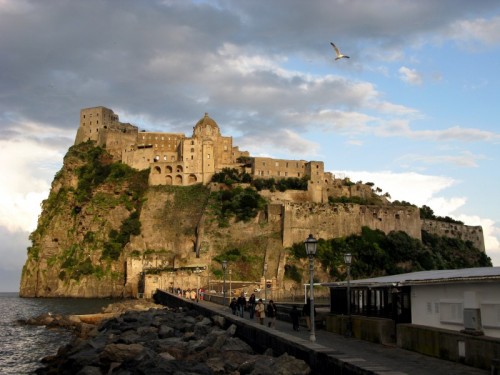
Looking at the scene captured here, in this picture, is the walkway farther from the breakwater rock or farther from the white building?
the breakwater rock

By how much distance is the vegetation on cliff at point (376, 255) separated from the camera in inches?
2886

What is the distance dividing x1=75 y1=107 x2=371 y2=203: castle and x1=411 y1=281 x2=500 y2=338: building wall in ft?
225

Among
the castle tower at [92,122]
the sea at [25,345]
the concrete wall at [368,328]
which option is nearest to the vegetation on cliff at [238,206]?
the sea at [25,345]

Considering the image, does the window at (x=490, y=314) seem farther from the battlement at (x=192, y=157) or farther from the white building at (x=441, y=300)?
the battlement at (x=192, y=157)

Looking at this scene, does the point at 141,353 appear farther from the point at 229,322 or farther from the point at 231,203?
the point at 231,203

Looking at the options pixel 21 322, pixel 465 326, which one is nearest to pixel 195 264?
pixel 21 322

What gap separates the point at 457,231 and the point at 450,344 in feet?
283

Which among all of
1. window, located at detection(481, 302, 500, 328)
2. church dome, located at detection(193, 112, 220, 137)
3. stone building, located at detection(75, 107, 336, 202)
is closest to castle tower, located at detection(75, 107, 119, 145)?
stone building, located at detection(75, 107, 336, 202)

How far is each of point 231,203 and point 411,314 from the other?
61.5 meters

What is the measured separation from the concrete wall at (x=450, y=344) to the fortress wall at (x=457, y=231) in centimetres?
7766

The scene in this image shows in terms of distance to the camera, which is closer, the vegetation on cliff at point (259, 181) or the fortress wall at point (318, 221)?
the fortress wall at point (318, 221)

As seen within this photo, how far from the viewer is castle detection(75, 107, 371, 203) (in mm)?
91562

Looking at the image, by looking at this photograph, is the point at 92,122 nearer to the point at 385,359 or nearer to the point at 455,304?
the point at 455,304

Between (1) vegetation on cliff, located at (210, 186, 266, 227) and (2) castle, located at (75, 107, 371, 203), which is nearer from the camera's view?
(1) vegetation on cliff, located at (210, 186, 266, 227)
